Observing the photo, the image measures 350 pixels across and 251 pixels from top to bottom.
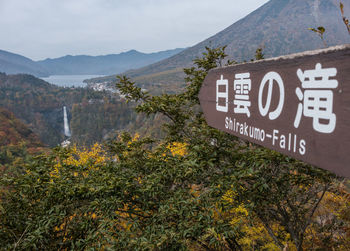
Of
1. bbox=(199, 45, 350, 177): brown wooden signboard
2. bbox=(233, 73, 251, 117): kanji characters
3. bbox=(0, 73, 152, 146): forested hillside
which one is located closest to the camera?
bbox=(199, 45, 350, 177): brown wooden signboard

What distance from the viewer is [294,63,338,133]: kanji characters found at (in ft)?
3.24

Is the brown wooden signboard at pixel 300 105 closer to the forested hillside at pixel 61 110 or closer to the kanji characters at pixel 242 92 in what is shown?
the kanji characters at pixel 242 92

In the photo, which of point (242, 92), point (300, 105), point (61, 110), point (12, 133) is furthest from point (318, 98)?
point (61, 110)

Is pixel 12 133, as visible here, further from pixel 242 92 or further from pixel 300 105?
pixel 300 105

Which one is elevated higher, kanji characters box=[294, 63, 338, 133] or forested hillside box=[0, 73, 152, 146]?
kanji characters box=[294, 63, 338, 133]

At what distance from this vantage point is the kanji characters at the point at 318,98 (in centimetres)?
99

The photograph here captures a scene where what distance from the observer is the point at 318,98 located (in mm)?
1042

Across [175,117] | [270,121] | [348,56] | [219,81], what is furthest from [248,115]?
[175,117]

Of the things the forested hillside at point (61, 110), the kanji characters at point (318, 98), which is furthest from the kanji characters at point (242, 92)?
the forested hillside at point (61, 110)

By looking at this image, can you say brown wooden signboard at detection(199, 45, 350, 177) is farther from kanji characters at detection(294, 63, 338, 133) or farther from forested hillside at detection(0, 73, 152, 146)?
forested hillside at detection(0, 73, 152, 146)

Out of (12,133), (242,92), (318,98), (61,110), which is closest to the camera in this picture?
(318,98)

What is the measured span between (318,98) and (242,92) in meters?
0.61

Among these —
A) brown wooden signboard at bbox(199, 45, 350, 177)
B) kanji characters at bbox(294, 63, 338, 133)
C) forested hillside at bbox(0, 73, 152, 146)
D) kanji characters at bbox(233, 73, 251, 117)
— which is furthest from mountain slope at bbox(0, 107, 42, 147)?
kanji characters at bbox(294, 63, 338, 133)

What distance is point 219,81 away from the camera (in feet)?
6.53
